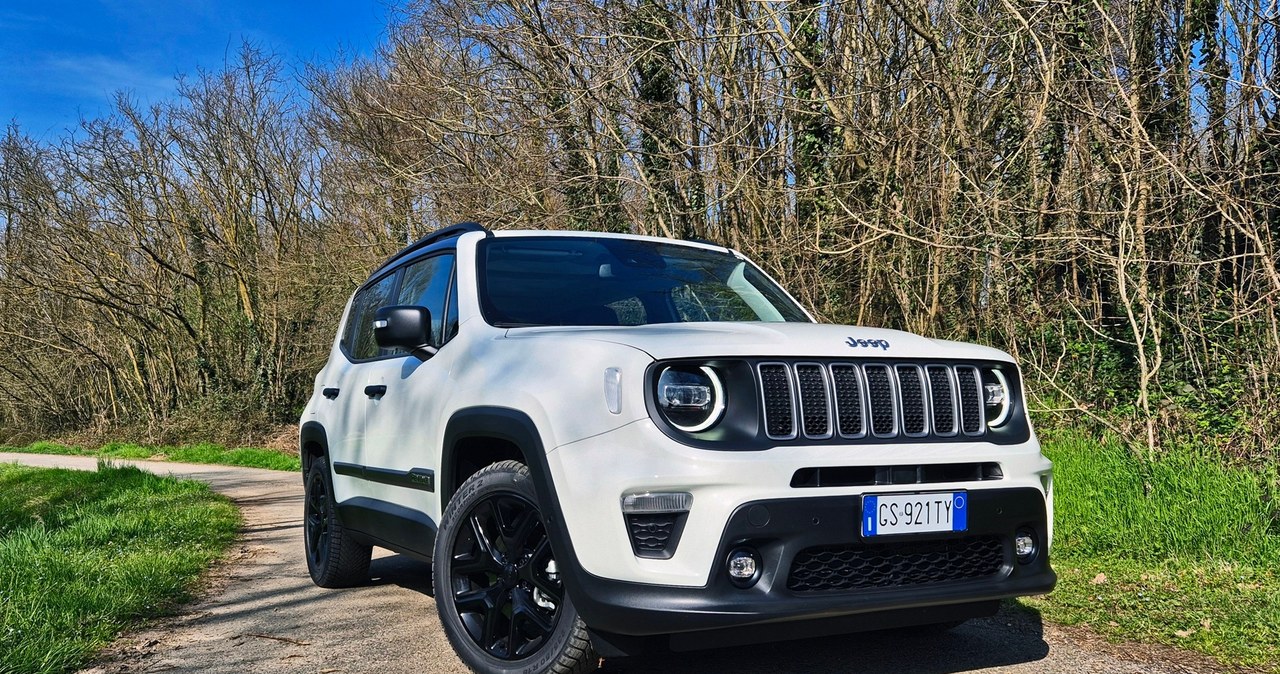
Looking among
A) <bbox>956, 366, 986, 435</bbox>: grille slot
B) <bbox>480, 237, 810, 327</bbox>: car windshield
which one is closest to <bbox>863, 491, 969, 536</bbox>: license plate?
<bbox>956, 366, 986, 435</bbox>: grille slot

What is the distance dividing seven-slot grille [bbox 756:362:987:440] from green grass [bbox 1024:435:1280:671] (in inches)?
62.8

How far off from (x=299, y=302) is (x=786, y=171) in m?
16.0

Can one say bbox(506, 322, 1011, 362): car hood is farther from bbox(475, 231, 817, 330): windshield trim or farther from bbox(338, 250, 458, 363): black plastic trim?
bbox(338, 250, 458, 363): black plastic trim

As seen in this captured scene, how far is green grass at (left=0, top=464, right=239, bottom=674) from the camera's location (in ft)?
14.4

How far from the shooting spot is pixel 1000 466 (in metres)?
3.60

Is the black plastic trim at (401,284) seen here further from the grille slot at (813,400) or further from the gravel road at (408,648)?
the grille slot at (813,400)

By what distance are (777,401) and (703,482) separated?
39cm

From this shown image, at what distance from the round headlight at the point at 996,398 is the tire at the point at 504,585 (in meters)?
1.67

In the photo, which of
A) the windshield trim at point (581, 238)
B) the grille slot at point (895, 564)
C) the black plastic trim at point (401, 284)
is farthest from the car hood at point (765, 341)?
the black plastic trim at point (401, 284)

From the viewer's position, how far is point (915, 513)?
3324 millimetres

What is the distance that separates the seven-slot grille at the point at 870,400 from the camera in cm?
330

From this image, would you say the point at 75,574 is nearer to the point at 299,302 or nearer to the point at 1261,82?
the point at 1261,82

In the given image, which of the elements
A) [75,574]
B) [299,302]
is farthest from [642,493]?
[299,302]

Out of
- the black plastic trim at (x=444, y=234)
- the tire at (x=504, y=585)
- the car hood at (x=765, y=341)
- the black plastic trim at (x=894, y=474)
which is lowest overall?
the tire at (x=504, y=585)
